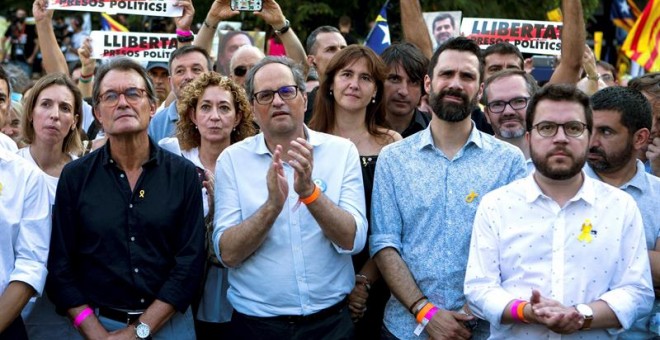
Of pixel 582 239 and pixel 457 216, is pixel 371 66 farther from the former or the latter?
pixel 582 239

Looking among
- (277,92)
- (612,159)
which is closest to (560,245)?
(612,159)

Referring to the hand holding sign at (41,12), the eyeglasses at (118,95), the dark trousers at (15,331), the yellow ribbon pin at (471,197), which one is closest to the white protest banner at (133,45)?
the hand holding sign at (41,12)

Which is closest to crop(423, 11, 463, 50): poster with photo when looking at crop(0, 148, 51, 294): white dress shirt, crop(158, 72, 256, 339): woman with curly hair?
crop(158, 72, 256, 339): woman with curly hair

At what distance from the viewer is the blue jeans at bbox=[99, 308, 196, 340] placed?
5211 millimetres

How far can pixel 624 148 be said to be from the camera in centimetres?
545

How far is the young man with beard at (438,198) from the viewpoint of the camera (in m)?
5.22

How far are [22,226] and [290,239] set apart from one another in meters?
1.41

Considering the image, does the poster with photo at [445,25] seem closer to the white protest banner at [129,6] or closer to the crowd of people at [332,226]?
the white protest banner at [129,6]

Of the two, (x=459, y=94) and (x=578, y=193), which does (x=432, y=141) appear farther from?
(x=578, y=193)

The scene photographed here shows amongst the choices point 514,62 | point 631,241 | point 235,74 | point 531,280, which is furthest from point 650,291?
point 235,74

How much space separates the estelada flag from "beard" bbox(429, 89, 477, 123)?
19.3 feet

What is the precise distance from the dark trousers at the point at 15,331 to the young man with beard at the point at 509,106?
319 centimetres

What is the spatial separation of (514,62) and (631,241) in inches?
126

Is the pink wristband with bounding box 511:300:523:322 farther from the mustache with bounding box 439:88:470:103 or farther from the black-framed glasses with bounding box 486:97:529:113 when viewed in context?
the black-framed glasses with bounding box 486:97:529:113
